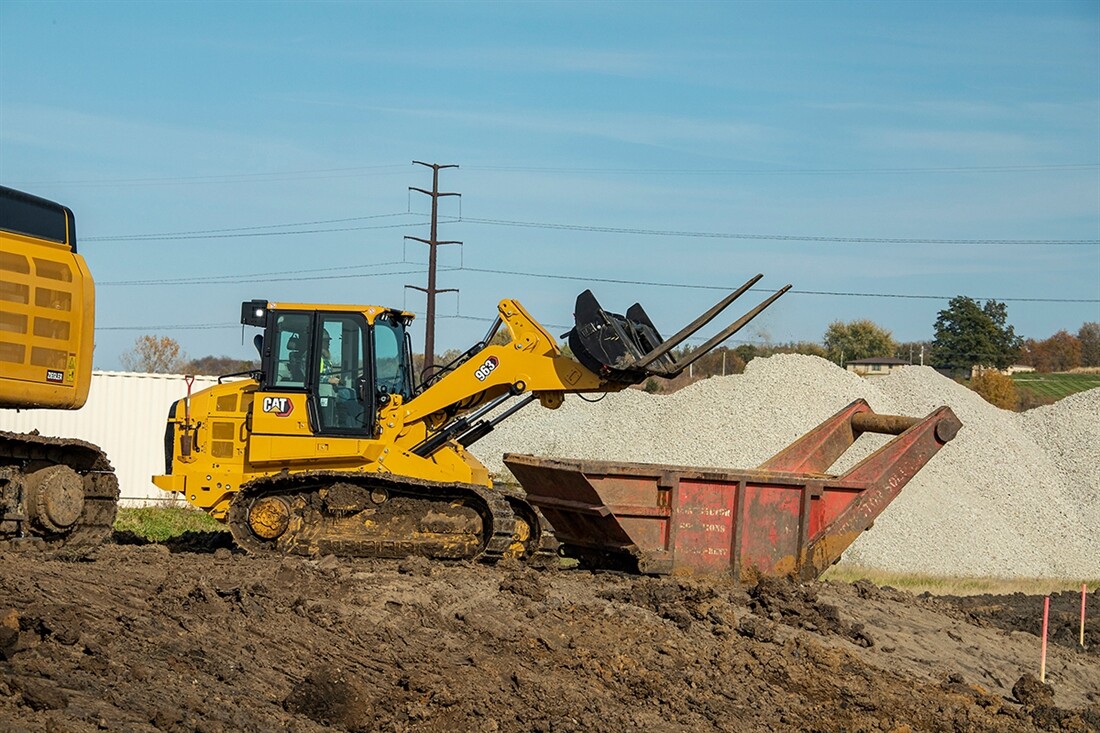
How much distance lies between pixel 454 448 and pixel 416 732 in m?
6.64

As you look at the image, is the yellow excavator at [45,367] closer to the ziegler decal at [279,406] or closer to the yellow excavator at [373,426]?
the yellow excavator at [373,426]

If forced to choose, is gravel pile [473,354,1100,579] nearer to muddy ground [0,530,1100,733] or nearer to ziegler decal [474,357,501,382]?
ziegler decal [474,357,501,382]

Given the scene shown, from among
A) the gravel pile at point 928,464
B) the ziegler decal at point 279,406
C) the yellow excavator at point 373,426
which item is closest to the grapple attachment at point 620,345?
the yellow excavator at point 373,426

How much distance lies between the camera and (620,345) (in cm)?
1317

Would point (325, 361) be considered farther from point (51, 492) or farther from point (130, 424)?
point (130, 424)

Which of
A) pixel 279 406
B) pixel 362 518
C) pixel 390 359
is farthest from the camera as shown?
pixel 390 359

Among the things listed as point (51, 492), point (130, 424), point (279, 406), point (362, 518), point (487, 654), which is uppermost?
point (279, 406)

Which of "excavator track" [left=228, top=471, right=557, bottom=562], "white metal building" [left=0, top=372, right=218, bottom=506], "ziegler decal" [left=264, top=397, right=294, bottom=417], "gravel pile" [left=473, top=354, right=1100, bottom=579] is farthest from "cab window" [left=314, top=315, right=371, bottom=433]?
"white metal building" [left=0, top=372, right=218, bottom=506]

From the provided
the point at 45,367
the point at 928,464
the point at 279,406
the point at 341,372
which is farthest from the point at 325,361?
the point at 928,464

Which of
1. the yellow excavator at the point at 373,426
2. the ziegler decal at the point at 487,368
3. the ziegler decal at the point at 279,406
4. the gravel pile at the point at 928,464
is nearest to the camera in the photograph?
the yellow excavator at the point at 373,426

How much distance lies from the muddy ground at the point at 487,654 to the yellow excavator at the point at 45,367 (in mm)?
707

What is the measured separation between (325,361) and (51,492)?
3091mm

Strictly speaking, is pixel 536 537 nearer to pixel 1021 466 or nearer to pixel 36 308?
pixel 36 308

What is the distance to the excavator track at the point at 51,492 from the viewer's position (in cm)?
1273
